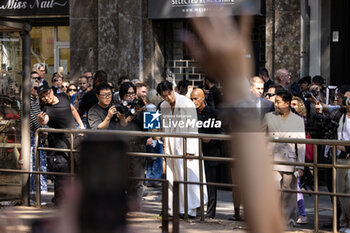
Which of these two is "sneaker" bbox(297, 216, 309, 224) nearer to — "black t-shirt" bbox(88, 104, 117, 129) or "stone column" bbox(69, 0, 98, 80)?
"black t-shirt" bbox(88, 104, 117, 129)

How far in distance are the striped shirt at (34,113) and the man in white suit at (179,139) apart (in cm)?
200

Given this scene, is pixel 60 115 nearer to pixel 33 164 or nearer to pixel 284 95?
pixel 33 164

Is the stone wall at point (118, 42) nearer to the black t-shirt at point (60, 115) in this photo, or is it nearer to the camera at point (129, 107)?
the black t-shirt at point (60, 115)

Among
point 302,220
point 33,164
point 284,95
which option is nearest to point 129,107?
point 33,164

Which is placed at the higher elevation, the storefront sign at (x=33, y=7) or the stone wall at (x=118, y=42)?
the storefront sign at (x=33, y=7)

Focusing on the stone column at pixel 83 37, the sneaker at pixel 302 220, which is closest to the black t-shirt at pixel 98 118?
the sneaker at pixel 302 220

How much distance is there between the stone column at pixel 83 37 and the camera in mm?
18797

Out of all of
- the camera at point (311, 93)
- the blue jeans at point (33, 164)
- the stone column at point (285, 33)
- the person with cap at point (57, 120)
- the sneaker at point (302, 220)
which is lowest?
the sneaker at point (302, 220)

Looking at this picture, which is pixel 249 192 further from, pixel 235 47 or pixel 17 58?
pixel 17 58

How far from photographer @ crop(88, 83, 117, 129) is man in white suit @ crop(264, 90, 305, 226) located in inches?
78.5

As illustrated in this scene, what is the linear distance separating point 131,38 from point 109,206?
56.2 ft

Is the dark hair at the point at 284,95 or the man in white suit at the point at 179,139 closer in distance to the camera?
the dark hair at the point at 284,95

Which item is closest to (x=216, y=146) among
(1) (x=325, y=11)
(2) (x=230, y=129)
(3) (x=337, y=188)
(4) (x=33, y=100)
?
(3) (x=337, y=188)

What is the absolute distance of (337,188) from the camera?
818 cm
